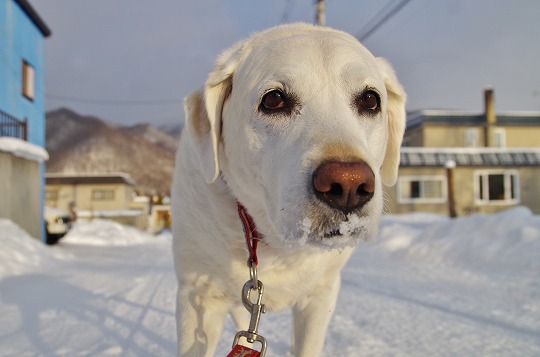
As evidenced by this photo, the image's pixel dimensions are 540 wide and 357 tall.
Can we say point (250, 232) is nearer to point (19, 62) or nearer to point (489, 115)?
point (19, 62)

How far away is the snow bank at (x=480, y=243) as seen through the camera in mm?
6371

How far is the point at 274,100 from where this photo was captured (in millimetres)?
1894

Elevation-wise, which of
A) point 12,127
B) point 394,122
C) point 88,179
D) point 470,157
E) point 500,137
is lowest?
point 394,122

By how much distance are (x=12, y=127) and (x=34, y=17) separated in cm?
505

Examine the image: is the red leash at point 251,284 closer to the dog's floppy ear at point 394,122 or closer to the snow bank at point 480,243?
the dog's floppy ear at point 394,122

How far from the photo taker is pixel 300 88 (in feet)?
6.09

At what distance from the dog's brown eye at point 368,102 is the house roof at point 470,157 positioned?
2562 centimetres

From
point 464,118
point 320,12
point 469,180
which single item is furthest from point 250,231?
point 464,118

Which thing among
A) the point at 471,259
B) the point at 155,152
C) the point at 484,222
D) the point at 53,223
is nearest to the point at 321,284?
the point at 471,259

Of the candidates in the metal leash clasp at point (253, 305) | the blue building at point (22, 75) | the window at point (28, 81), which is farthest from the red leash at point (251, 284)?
the window at point (28, 81)

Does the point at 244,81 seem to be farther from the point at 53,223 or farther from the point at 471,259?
the point at 53,223

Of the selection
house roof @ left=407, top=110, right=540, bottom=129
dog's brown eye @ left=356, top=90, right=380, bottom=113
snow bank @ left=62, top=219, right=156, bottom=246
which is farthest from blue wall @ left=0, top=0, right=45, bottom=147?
house roof @ left=407, top=110, right=540, bottom=129

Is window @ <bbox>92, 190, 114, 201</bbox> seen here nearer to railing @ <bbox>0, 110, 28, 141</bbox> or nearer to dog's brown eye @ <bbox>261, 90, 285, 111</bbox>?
railing @ <bbox>0, 110, 28, 141</bbox>

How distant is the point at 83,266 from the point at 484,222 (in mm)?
7604
